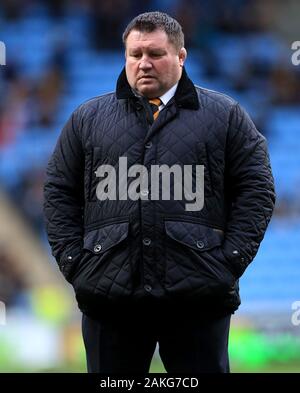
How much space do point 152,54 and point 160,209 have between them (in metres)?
0.50

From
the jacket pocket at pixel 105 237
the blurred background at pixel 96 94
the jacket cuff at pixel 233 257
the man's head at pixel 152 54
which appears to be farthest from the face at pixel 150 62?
the blurred background at pixel 96 94

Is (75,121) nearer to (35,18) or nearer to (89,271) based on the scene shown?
(89,271)

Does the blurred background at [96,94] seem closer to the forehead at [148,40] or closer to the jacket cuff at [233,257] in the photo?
the jacket cuff at [233,257]

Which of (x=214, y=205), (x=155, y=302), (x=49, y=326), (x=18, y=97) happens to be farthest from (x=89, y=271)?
(x=18, y=97)

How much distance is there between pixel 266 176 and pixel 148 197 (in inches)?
16.1

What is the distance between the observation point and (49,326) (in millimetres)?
7840

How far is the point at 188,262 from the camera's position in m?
3.40

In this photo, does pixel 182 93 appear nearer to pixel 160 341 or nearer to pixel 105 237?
pixel 105 237

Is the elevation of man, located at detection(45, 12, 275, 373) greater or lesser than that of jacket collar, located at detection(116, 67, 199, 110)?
lesser

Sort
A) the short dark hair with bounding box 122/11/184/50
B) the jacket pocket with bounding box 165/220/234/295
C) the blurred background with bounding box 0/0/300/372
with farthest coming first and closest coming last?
the blurred background with bounding box 0/0/300/372
the short dark hair with bounding box 122/11/184/50
the jacket pocket with bounding box 165/220/234/295

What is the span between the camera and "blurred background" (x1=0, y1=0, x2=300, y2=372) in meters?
8.01

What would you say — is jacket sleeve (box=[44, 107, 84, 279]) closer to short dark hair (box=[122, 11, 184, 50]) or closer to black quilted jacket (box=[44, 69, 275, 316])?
black quilted jacket (box=[44, 69, 275, 316])

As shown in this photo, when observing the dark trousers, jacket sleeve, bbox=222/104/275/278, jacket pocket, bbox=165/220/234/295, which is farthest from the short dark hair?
the dark trousers

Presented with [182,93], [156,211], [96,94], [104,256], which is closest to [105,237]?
[104,256]
